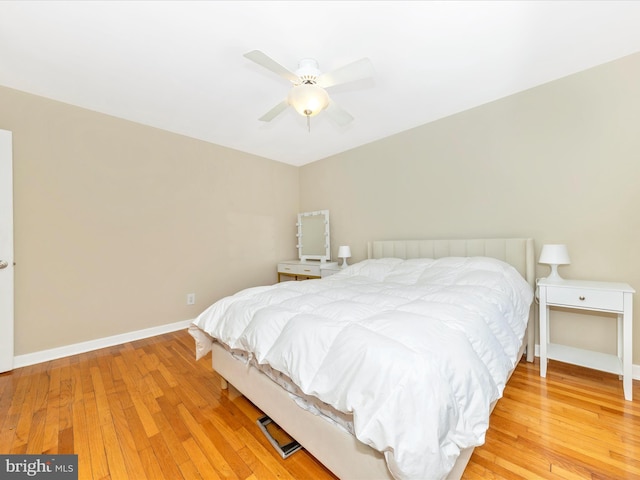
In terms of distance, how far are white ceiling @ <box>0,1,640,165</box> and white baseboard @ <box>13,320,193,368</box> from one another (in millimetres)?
2317

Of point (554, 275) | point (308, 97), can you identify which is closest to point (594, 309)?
point (554, 275)

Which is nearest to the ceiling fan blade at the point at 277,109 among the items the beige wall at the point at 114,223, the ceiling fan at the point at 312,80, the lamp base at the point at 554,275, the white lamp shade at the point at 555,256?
the ceiling fan at the point at 312,80

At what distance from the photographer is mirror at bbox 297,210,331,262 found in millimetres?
4188

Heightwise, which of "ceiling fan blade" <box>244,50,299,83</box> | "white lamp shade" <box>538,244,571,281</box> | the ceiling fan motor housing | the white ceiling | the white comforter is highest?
the white ceiling

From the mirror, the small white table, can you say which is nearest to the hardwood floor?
the small white table

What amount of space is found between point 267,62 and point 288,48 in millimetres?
364

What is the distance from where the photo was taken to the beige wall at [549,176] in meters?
2.06

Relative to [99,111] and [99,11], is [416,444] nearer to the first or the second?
[99,11]

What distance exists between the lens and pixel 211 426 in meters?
1.57

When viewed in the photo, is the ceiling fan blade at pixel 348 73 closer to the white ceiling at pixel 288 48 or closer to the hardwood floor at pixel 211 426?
the white ceiling at pixel 288 48

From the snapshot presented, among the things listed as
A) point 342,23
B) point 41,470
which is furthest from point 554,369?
point 41,470

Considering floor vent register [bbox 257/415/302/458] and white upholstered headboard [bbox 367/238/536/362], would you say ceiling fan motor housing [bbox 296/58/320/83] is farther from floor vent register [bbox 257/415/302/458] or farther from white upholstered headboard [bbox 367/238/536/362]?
floor vent register [bbox 257/415/302/458]

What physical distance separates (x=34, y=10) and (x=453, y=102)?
3185mm

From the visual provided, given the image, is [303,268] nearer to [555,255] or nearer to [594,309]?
[555,255]
